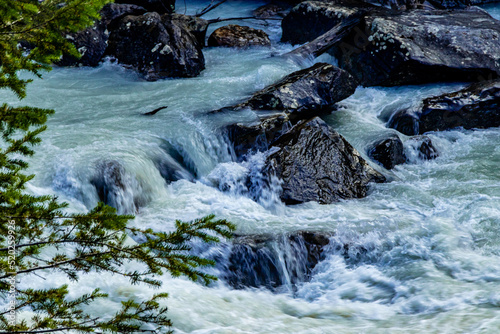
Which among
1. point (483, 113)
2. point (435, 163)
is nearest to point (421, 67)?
point (483, 113)

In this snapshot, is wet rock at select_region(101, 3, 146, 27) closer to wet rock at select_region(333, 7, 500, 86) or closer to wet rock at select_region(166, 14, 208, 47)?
wet rock at select_region(166, 14, 208, 47)

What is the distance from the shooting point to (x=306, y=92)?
8305 mm

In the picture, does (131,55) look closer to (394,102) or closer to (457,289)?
(394,102)

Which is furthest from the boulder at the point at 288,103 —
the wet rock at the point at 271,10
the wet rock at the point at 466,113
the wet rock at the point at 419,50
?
the wet rock at the point at 271,10

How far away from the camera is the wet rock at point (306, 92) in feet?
26.3

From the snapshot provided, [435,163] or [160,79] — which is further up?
[160,79]

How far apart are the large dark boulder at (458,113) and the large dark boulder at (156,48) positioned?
16.1 ft

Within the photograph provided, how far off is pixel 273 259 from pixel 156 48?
707 centimetres

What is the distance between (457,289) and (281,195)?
258 centimetres

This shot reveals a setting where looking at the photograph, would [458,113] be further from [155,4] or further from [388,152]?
Answer: [155,4]

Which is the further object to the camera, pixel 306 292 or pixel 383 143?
pixel 383 143

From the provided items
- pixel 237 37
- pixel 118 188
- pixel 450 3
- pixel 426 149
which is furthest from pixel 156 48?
pixel 450 3

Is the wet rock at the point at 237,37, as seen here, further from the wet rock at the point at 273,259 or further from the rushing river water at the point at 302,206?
the wet rock at the point at 273,259

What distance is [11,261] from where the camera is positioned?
2.17m
